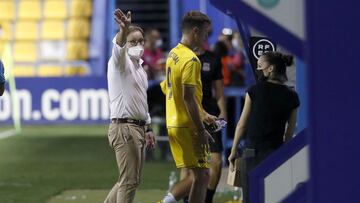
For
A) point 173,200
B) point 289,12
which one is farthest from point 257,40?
point 289,12

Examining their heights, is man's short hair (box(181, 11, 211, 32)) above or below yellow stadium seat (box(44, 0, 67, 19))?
below

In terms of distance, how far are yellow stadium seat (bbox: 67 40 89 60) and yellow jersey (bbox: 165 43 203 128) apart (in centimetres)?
1586

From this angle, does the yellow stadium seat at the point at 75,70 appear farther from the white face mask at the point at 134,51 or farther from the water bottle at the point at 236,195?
the white face mask at the point at 134,51

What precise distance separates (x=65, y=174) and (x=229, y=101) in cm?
301

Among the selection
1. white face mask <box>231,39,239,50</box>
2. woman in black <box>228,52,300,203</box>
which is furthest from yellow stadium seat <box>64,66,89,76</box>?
woman in black <box>228,52,300,203</box>

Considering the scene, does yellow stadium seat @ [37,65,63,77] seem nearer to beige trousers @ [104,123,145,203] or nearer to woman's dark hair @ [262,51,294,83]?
beige trousers @ [104,123,145,203]

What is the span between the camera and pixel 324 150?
3.88 m

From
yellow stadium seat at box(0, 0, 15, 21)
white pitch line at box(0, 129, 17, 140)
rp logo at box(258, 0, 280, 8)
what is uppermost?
yellow stadium seat at box(0, 0, 15, 21)

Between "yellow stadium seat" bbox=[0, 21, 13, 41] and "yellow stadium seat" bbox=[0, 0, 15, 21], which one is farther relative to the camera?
"yellow stadium seat" bbox=[0, 0, 15, 21]

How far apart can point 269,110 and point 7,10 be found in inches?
769

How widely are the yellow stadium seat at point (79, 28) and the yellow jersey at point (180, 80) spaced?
54.7ft

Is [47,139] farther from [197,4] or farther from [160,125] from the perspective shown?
[197,4]

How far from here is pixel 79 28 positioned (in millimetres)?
24781

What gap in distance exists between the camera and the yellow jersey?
7.77 meters
